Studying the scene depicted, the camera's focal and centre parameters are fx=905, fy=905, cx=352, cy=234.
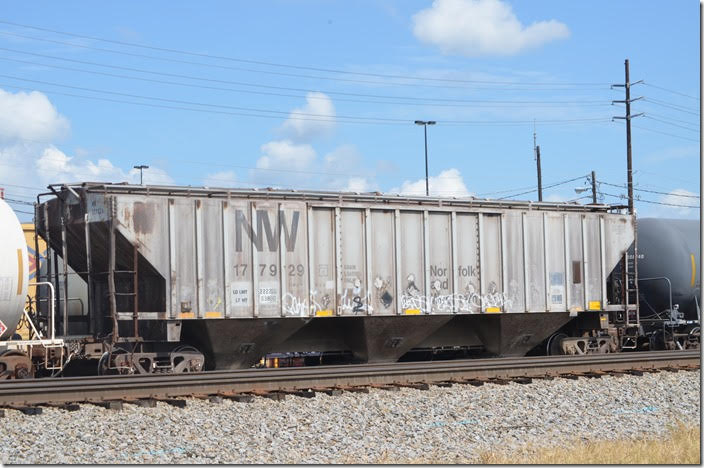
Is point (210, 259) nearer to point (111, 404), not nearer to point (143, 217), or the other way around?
point (143, 217)

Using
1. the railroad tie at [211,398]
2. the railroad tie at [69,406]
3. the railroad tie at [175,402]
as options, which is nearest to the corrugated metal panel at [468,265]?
the railroad tie at [211,398]

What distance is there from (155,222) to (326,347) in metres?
4.96

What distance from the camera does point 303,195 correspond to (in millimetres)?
19406

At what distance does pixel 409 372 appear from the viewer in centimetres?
1628

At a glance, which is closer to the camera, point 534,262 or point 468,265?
point 468,265

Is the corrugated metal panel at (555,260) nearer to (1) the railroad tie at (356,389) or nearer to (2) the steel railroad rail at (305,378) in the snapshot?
(2) the steel railroad rail at (305,378)

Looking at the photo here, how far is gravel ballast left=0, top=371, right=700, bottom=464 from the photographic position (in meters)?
10.2

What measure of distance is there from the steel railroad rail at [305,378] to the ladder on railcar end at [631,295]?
319cm

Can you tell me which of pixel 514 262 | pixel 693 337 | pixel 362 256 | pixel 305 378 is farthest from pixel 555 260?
pixel 305 378

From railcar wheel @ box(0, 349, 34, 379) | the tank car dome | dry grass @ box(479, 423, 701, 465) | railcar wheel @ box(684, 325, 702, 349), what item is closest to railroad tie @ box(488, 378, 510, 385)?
dry grass @ box(479, 423, 701, 465)

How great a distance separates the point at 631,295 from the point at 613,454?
14392 mm

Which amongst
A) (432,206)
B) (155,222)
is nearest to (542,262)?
(432,206)

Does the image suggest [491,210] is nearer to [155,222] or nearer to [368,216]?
[368,216]

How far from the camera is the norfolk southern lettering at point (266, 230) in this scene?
60.7 feet
